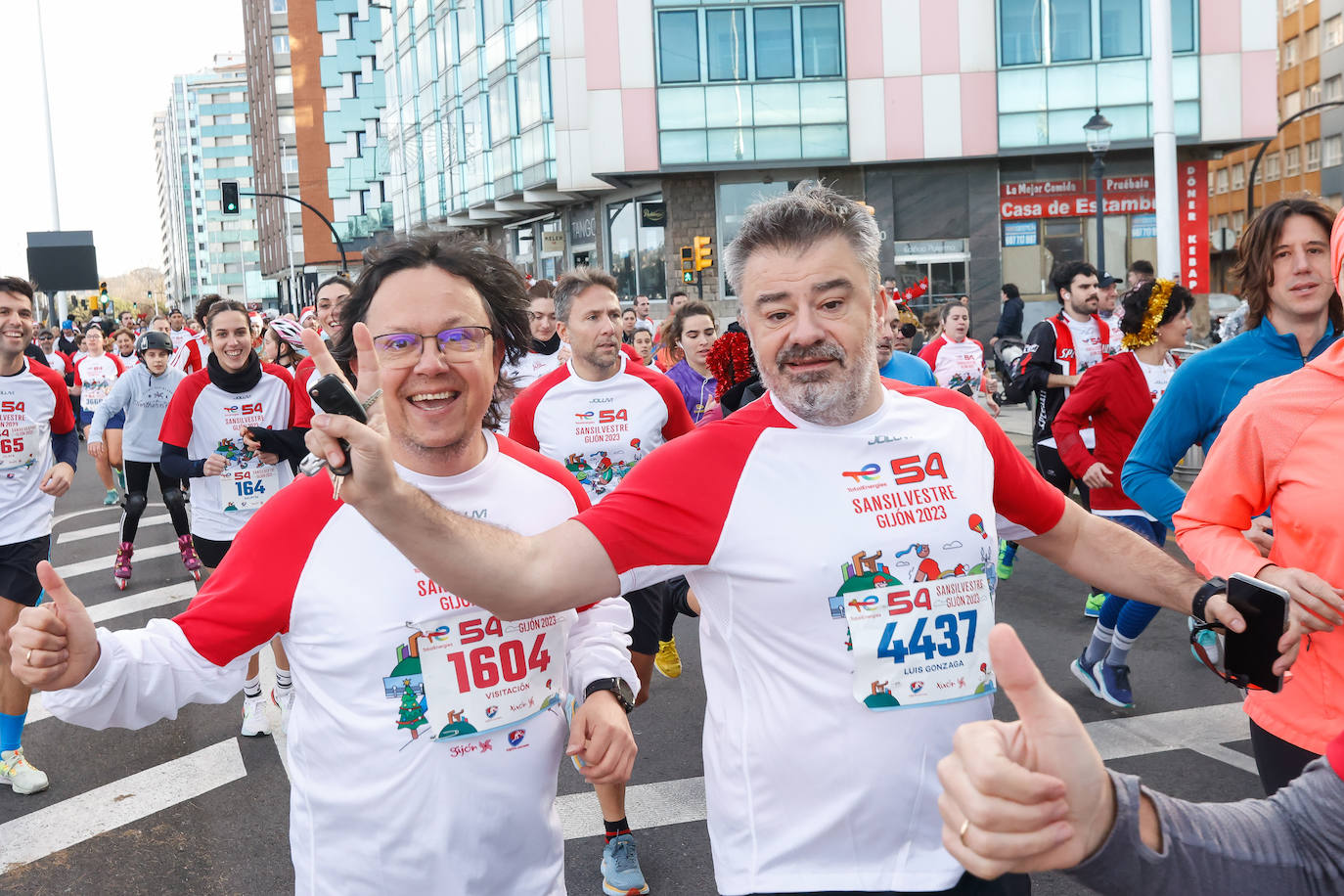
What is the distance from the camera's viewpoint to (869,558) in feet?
7.92

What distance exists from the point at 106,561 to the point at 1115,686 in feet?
30.5

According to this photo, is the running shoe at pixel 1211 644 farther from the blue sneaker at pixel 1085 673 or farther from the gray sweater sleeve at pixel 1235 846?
the blue sneaker at pixel 1085 673

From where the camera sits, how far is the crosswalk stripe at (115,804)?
16.8 ft

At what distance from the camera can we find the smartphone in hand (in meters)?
2.57

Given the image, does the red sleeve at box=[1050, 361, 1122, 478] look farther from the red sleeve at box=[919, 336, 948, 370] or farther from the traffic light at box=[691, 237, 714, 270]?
the traffic light at box=[691, 237, 714, 270]

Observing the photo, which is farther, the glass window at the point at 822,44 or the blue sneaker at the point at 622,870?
the glass window at the point at 822,44

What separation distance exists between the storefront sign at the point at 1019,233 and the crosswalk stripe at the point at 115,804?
2809cm

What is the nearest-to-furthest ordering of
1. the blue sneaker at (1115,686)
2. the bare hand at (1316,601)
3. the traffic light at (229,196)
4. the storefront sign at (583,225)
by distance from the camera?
the bare hand at (1316,601) < the blue sneaker at (1115,686) < the traffic light at (229,196) < the storefront sign at (583,225)

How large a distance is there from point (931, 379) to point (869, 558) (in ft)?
16.9

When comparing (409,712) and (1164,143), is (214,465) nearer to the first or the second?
(409,712)

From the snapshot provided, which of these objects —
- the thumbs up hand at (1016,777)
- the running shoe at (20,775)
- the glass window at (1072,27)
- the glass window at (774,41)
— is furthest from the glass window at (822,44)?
the thumbs up hand at (1016,777)

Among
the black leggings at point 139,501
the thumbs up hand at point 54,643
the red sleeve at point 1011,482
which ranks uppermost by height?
the red sleeve at point 1011,482

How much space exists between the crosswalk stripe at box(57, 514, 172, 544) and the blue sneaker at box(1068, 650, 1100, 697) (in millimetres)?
9981

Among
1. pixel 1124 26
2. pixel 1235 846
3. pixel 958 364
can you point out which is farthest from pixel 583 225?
pixel 1235 846
